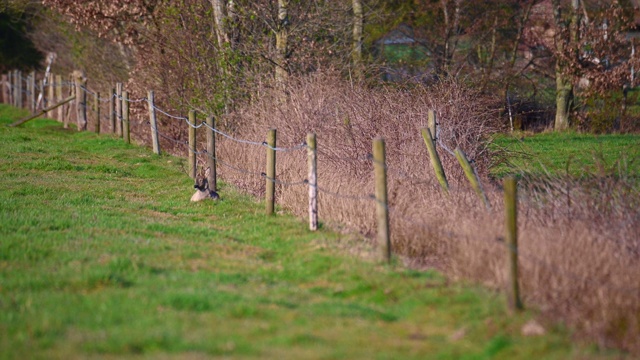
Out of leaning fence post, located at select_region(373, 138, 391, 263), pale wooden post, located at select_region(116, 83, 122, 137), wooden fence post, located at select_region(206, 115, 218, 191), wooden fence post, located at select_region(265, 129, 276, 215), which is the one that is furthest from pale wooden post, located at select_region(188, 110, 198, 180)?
leaning fence post, located at select_region(373, 138, 391, 263)

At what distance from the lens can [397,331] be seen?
6.92 metres

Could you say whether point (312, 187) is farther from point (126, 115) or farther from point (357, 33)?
point (357, 33)

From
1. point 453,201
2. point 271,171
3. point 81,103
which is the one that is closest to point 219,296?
point 453,201

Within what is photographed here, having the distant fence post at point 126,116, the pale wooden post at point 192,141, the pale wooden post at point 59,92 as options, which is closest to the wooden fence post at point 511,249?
the pale wooden post at point 192,141

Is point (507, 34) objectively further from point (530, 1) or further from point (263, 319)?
point (263, 319)

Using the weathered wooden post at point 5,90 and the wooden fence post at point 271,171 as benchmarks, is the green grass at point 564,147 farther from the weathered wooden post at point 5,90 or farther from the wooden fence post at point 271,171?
the weathered wooden post at point 5,90

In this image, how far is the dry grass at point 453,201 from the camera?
7457 mm

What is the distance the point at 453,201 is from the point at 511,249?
11.8 ft

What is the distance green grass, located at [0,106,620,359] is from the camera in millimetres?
6367

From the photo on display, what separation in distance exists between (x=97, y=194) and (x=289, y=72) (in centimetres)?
667

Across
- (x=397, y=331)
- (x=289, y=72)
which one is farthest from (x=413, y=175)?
(x=289, y=72)

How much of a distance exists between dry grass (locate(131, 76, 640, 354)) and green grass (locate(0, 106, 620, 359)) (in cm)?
48

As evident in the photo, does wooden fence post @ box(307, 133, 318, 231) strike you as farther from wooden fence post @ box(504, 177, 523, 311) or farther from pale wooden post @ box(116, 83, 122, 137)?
pale wooden post @ box(116, 83, 122, 137)

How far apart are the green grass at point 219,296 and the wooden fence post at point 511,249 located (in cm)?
16
